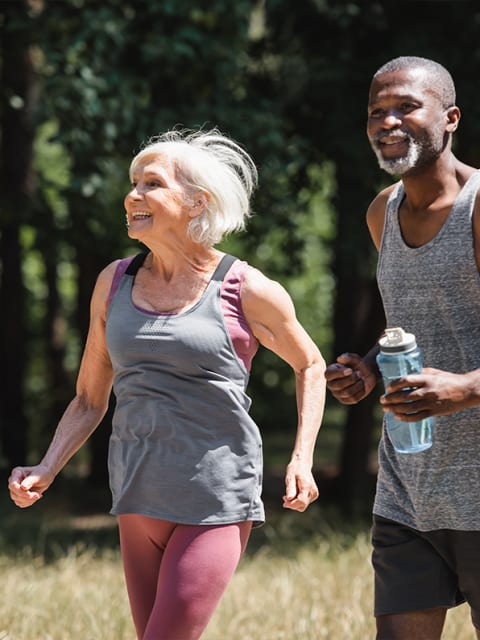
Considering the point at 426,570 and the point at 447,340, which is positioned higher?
the point at 447,340

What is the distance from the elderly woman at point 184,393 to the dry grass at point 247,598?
1.57 metres

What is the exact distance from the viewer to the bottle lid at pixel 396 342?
270 centimetres

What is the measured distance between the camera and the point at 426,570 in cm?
312

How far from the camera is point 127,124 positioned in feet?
24.1

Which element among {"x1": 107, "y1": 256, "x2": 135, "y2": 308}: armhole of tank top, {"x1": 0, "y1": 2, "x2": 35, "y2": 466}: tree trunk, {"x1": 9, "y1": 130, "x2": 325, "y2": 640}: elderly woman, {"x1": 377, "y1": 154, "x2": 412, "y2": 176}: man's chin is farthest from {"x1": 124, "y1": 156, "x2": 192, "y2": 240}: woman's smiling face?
{"x1": 0, "y1": 2, "x2": 35, "y2": 466}: tree trunk

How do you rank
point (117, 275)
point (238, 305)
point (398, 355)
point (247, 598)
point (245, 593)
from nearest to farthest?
point (398, 355)
point (238, 305)
point (117, 275)
point (247, 598)
point (245, 593)

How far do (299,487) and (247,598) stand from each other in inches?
110

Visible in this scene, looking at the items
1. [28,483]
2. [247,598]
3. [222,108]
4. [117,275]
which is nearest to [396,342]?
[117,275]

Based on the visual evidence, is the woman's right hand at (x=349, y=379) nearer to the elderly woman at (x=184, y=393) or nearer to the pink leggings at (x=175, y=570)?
the elderly woman at (x=184, y=393)

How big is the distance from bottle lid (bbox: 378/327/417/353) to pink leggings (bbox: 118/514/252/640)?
2.49 ft

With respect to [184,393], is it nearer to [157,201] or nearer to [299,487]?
[299,487]

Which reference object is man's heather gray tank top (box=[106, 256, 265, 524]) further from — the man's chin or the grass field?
the grass field

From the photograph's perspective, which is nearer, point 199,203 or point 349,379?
point 349,379

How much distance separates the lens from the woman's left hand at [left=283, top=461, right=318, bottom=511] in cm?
308
